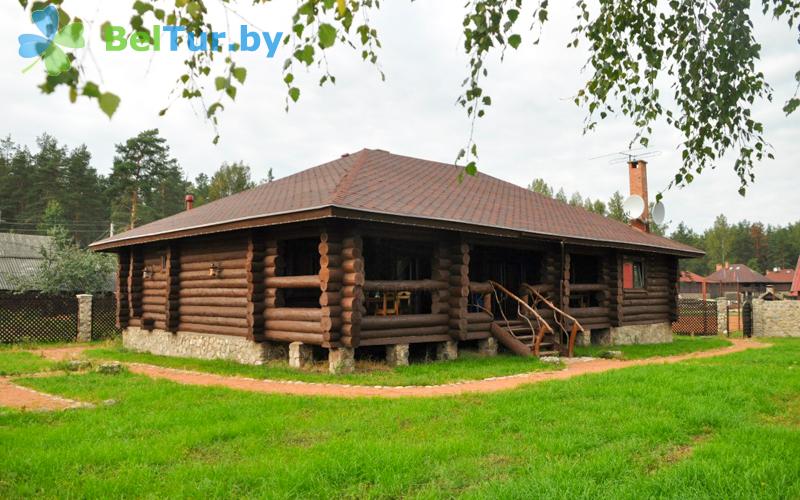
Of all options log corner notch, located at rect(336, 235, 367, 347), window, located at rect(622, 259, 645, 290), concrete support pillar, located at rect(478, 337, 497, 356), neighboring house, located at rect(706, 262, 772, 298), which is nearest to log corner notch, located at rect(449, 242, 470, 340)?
concrete support pillar, located at rect(478, 337, 497, 356)

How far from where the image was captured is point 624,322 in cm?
1745

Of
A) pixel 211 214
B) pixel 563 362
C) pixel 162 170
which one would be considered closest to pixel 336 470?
pixel 563 362

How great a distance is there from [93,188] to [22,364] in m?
45.1

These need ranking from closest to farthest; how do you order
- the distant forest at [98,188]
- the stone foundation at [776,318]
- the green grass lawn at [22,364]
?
the green grass lawn at [22,364] < the stone foundation at [776,318] < the distant forest at [98,188]

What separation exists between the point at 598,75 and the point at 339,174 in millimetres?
8607

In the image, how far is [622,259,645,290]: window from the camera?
18.0 meters

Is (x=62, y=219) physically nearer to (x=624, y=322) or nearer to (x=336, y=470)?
(x=624, y=322)

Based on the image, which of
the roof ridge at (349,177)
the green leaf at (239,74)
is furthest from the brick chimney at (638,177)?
the green leaf at (239,74)

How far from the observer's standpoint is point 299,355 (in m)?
11.5

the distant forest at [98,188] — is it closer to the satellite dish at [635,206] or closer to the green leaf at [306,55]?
the satellite dish at [635,206]

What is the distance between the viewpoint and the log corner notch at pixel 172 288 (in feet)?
49.1

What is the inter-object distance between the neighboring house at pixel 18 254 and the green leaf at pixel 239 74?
37.9m

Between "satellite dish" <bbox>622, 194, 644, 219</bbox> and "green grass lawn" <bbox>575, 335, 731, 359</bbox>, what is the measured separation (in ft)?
15.4

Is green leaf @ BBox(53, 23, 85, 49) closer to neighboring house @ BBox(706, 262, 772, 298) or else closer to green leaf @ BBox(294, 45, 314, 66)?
green leaf @ BBox(294, 45, 314, 66)
